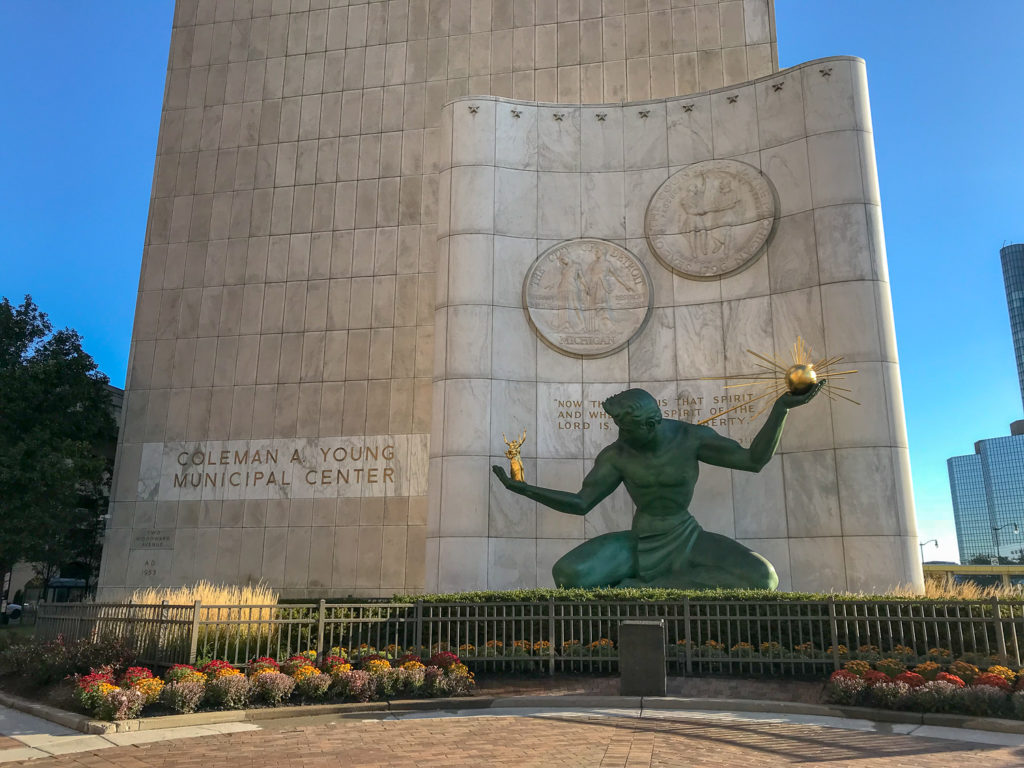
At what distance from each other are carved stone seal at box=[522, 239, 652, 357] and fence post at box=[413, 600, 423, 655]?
9027mm

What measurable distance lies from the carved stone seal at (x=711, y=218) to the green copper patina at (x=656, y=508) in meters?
7.03

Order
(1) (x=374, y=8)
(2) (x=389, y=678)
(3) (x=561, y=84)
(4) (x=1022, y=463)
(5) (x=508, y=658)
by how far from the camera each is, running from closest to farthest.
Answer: (2) (x=389, y=678) < (5) (x=508, y=658) < (3) (x=561, y=84) < (1) (x=374, y=8) < (4) (x=1022, y=463)

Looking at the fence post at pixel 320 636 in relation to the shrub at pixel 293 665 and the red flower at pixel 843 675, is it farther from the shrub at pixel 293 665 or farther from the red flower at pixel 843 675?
the red flower at pixel 843 675

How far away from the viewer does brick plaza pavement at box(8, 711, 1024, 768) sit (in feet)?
23.7

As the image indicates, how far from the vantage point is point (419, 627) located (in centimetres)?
1226

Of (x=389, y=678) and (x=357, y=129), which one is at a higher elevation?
(x=357, y=129)

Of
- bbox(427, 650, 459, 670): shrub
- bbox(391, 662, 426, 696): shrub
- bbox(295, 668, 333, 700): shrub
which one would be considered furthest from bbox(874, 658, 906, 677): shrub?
bbox(295, 668, 333, 700): shrub

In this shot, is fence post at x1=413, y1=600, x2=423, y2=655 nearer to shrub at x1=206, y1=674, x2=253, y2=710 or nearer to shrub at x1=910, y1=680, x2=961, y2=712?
shrub at x1=206, y1=674, x2=253, y2=710

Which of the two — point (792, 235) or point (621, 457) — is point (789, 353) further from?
point (621, 457)

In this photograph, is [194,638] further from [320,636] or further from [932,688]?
[932,688]

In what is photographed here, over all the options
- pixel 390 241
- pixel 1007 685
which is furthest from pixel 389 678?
pixel 390 241

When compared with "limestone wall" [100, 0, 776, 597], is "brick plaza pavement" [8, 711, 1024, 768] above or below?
below

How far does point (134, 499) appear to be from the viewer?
24.4 meters

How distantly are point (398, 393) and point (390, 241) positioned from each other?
505 centimetres
